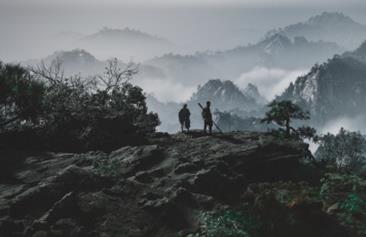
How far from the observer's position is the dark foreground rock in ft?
45.6

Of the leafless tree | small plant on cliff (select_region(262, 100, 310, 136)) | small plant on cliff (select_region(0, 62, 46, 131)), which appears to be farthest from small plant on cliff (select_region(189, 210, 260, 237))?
the leafless tree

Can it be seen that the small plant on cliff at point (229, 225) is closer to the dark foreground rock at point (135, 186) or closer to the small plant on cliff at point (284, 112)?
the dark foreground rock at point (135, 186)

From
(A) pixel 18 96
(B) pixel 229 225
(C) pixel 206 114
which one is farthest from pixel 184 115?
(B) pixel 229 225

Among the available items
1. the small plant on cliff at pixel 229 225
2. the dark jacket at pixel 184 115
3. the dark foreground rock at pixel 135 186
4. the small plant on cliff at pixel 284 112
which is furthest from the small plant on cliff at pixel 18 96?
the small plant on cliff at pixel 284 112

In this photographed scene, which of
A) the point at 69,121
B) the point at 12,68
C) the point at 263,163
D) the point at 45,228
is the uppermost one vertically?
the point at 12,68

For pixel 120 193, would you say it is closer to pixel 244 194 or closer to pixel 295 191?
pixel 244 194

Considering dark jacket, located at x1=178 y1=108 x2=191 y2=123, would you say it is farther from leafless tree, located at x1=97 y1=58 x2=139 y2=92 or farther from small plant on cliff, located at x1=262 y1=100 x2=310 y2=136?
small plant on cliff, located at x1=262 y1=100 x2=310 y2=136

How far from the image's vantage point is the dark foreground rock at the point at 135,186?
13891 mm

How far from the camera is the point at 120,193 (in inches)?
633

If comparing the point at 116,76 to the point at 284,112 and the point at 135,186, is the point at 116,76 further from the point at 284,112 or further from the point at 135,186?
the point at 135,186

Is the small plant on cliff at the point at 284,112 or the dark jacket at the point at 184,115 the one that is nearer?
the dark jacket at the point at 184,115

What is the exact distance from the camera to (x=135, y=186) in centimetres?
1677

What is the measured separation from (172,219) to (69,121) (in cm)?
1537

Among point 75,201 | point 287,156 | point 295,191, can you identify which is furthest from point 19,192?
point 287,156
